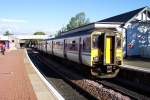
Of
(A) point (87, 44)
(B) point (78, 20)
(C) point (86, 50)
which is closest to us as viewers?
(A) point (87, 44)

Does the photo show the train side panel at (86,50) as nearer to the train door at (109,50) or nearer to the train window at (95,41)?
the train window at (95,41)

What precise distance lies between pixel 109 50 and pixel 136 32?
62.6 ft

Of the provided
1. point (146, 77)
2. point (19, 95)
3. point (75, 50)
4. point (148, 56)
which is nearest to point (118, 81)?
point (146, 77)

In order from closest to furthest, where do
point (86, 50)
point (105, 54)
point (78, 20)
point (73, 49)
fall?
1. point (105, 54)
2. point (86, 50)
3. point (73, 49)
4. point (78, 20)

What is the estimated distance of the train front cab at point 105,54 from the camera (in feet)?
64.5

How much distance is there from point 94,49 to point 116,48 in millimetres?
1334

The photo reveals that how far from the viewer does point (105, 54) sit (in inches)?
776

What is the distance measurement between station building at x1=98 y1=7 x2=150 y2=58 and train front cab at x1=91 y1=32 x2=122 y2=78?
17.1 metres

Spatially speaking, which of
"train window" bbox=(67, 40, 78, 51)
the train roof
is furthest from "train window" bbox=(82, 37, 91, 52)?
"train window" bbox=(67, 40, 78, 51)

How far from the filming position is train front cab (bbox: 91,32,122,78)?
774 inches

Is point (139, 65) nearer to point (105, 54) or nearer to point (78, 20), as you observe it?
point (105, 54)

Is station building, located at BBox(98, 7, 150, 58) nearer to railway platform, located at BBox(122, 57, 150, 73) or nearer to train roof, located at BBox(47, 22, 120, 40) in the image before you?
train roof, located at BBox(47, 22, 120, 40)

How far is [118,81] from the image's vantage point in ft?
67.9

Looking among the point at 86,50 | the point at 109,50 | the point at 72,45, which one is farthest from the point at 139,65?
the point at 86,50
